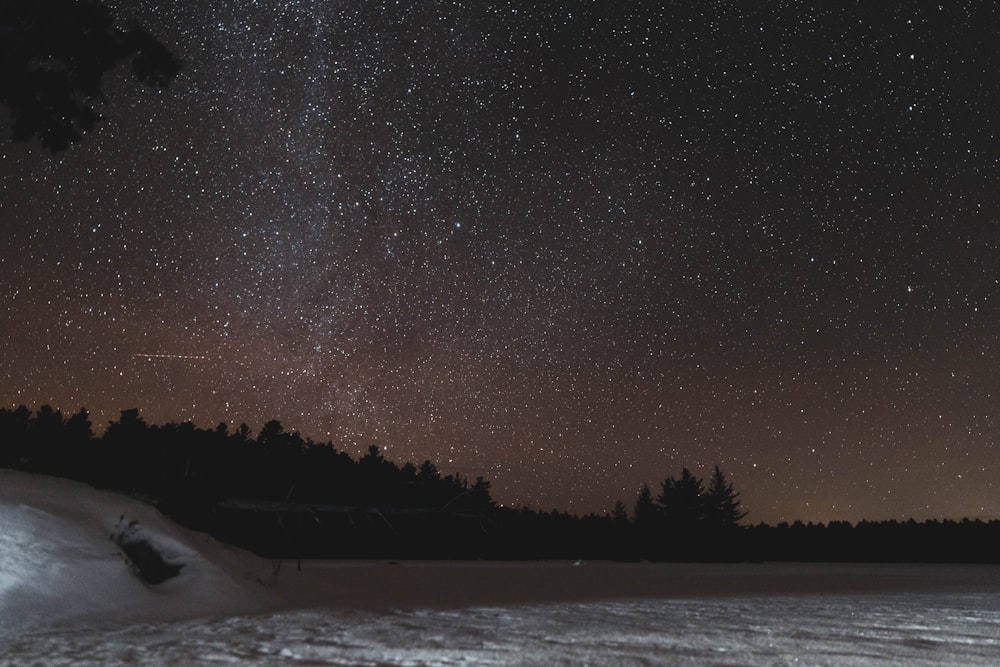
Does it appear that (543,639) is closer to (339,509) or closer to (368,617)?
(368,617)

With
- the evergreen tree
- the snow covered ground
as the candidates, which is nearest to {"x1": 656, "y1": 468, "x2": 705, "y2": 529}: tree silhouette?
the evergreen tree

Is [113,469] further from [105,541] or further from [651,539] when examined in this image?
[651,539]

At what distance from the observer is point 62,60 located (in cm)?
898

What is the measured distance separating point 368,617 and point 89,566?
231 cm

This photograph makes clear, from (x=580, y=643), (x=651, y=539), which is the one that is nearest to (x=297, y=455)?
(x=580, y=643)

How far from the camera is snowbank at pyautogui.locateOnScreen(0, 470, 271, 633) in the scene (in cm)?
562

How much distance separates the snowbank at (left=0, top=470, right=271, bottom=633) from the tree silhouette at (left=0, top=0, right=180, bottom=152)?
13.4 feet

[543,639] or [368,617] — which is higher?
[543,639]

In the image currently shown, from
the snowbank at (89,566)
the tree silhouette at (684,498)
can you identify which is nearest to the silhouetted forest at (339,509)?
the snowbank at (89,566)

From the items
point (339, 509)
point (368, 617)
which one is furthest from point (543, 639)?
point (339, 509)

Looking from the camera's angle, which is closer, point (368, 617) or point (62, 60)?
point (368, 617)

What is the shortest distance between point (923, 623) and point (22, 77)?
1000 cm

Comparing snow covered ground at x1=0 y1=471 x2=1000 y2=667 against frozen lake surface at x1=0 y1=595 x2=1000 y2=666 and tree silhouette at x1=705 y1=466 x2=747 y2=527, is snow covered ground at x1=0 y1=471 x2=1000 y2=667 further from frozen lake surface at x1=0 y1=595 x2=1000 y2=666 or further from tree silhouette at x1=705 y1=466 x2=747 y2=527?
tree silhouette at x1=705 y1=466 x2=747 y2=527

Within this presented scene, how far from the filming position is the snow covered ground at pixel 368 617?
3.92 metres
